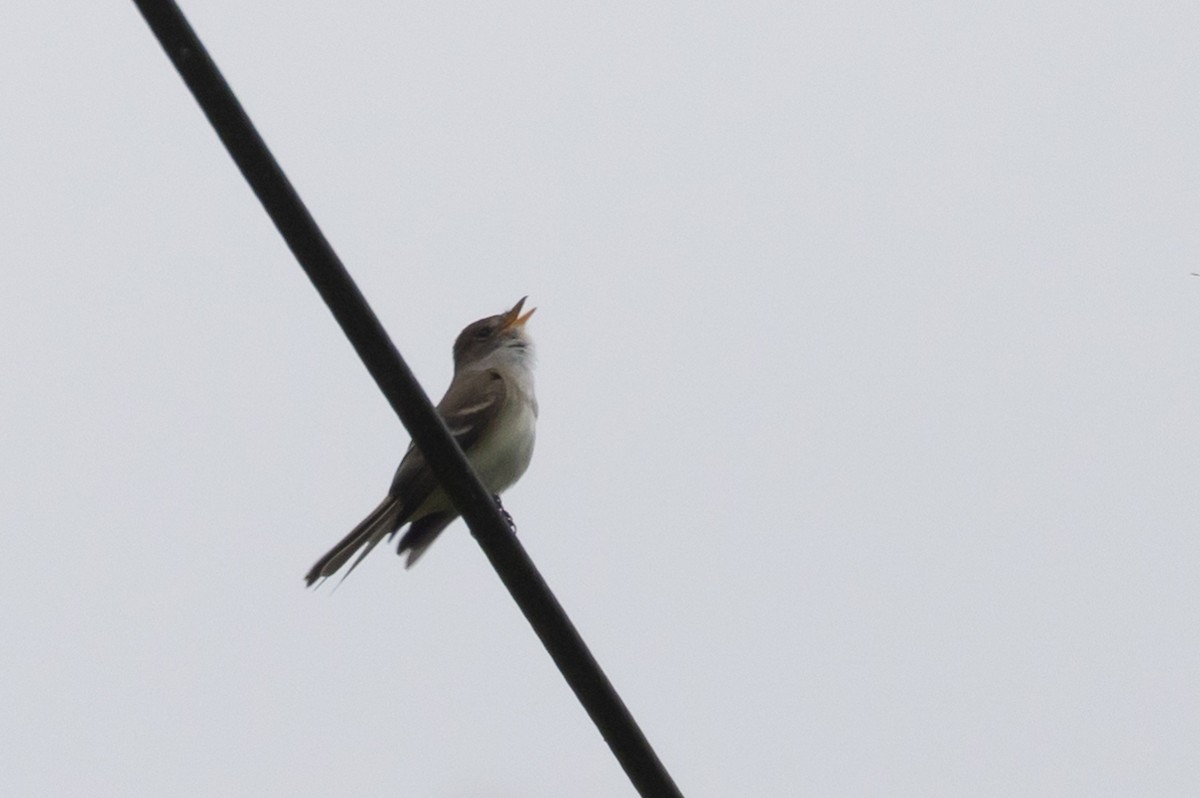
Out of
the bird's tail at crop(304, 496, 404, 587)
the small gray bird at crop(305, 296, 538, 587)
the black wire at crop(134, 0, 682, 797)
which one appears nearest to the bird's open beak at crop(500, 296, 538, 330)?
the small gray bird at crop(305, 296, 538, 587)

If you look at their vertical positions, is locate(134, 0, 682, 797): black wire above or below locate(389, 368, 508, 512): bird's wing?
below

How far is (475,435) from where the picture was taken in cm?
736

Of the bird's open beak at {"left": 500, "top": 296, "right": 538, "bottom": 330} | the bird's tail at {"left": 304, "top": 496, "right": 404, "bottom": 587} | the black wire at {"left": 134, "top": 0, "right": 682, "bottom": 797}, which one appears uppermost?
the bird's open beak at {"left": 500, "top": 296, "right": 538, "bottom": 330}

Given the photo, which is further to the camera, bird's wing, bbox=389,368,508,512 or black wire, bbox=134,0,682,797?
bird's wing, bbox=389,368,508,512

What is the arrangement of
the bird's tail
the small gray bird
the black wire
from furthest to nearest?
the small gray bird < the bird's tail < the black wire

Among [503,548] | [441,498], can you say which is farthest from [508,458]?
[503,548]

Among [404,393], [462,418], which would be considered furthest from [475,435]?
[404,393]

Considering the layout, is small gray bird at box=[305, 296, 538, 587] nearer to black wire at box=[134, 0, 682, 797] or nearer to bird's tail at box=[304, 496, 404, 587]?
bird's tail at box=[304, 496, 404, 587]

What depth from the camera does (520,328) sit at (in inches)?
339

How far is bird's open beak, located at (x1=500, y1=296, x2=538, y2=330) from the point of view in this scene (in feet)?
28.2

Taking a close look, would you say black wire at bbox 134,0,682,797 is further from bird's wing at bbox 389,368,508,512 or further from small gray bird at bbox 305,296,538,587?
bird's wing at bbox 389,368,508,512

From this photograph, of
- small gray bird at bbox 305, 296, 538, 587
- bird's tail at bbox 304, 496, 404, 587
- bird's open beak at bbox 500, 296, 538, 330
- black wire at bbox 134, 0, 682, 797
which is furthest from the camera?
bird's open beak at bbox 500, 296, 538, 330

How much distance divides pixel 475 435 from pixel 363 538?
1.15 m

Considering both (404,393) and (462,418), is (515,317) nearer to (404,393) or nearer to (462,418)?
(462,418)
